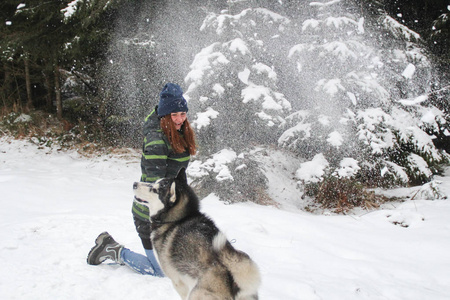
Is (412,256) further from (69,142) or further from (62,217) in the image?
(69,142)

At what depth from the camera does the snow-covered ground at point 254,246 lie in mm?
3090

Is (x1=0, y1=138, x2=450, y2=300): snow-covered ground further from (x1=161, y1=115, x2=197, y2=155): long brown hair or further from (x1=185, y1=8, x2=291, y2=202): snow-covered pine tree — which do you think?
(x1=161, y1=115, x2=197, y2=155): long brown hair

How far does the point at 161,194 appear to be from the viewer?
277 cm

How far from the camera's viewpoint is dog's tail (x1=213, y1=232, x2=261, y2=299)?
2316 mm

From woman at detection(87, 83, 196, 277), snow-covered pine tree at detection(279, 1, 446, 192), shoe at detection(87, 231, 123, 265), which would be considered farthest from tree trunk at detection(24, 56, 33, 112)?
woman at detection(87, 83, 196, 277)

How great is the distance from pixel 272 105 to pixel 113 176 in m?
5.28

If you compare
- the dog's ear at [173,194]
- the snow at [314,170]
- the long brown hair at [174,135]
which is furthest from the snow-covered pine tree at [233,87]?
the dog's ear at [173,194]

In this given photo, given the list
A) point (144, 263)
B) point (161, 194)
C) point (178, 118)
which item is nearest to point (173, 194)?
point (161, 194)

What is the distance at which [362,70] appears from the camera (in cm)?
679

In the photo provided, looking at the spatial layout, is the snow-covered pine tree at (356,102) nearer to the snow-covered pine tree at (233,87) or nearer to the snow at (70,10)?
the snow-covered pine tree at (233,87)

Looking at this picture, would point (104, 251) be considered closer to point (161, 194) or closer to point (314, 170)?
point (161, 194)

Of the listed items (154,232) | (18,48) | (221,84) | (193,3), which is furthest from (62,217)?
(18,48)

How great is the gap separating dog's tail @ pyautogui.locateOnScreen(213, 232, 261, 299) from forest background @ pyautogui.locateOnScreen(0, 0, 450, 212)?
354cm

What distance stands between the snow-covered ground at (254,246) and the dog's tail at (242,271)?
77 centimetres
